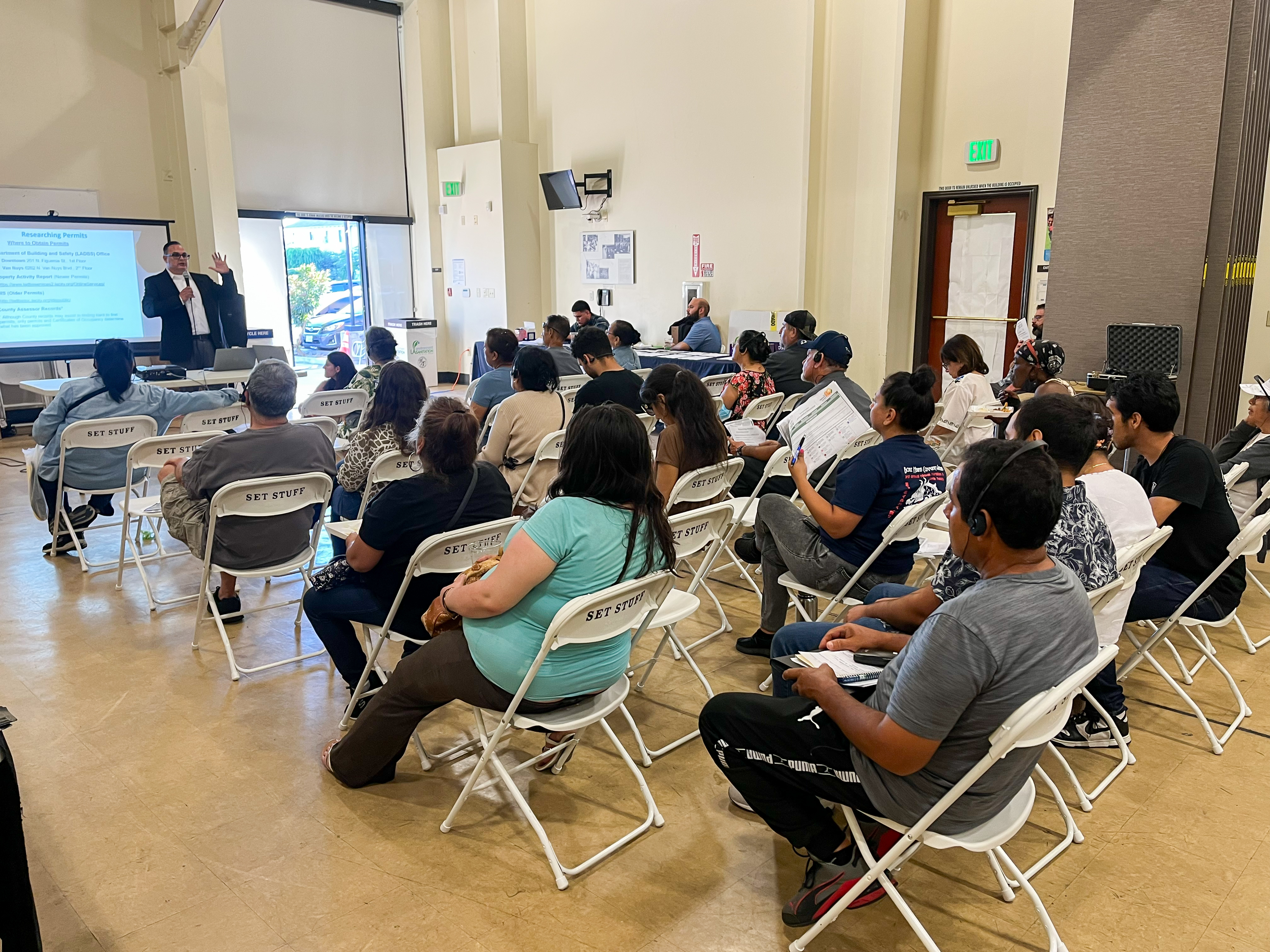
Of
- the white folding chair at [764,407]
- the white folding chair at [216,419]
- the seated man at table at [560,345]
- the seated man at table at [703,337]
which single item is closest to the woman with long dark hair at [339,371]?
the white folding chair at [216,419]

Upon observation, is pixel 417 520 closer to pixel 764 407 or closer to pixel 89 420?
pixel 89 420

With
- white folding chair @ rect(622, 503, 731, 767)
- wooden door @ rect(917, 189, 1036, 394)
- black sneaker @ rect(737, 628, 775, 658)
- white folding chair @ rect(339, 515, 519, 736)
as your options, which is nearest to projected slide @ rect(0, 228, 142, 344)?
white folding chair @ rect(339, 515, 519, 736)

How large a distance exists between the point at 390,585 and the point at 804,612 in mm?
1514

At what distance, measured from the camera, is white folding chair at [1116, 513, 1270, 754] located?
2867 millimetres

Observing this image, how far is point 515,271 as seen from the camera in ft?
39.3

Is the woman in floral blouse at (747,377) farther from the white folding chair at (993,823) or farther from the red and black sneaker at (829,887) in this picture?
the white folding chair at (993,823)

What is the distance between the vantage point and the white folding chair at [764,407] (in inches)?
217

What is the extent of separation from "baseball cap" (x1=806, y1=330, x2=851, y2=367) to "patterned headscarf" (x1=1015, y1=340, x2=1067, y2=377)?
195cm

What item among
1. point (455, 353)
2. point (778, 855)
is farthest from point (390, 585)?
point (455, 353)

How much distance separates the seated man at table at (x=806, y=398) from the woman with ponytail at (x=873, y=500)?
885 mm

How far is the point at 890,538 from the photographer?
2.95m

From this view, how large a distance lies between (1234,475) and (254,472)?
163 inches

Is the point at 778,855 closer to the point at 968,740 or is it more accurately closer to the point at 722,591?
the point at 968,740

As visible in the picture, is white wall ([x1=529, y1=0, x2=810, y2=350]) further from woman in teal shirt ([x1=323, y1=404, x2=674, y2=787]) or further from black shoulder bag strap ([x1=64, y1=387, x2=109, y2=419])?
woman in teal shirt ([x1=323, y1=404, x2=674, y2=787])
